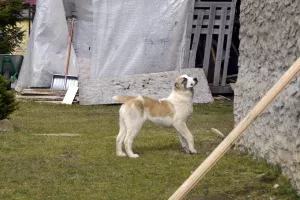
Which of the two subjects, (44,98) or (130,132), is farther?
(44,98)

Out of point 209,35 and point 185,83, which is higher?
point 209,35

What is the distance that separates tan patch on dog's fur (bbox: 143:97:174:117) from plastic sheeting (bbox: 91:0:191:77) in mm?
7675

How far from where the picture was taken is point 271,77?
29.2ft

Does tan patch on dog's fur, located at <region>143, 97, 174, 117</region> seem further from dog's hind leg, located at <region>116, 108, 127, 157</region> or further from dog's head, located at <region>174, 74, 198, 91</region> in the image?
dog's hind leg, located at <region>116, 108, 127, 157</region>

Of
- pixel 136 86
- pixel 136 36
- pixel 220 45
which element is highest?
pixel 136 36

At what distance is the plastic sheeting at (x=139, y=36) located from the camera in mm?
18344

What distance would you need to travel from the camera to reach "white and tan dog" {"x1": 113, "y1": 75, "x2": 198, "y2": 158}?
404 inches

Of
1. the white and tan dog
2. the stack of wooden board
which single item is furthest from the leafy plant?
the white and tan dog

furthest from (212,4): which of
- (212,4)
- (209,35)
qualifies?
(209,35)

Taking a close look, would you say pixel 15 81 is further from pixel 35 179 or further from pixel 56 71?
pixel 35 179

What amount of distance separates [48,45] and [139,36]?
8.38 ft

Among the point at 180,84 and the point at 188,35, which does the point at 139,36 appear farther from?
the point at 180,84

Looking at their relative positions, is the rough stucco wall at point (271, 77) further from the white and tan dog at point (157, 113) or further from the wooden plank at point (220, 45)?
the wooden plank at point (220, 45)

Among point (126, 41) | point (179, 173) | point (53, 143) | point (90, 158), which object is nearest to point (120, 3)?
point (126, 41)
